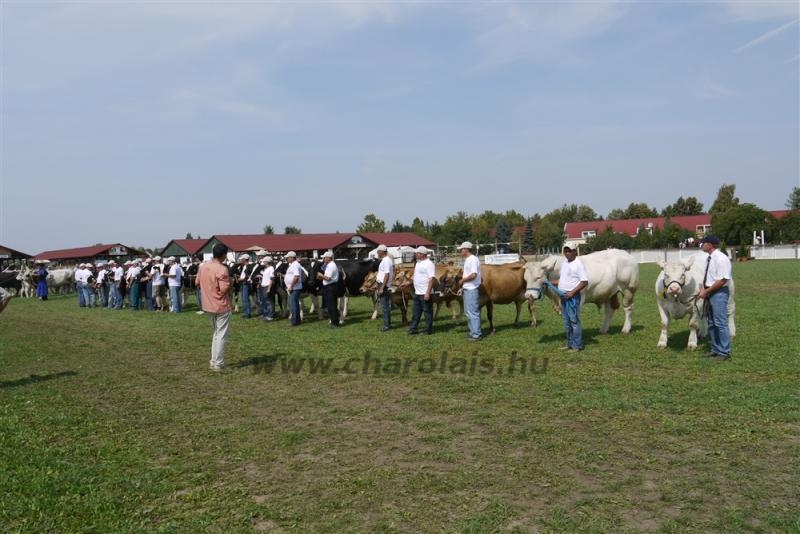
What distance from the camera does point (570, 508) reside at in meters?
4.43

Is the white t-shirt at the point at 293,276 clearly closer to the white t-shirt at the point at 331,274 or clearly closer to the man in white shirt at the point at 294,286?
the man in white shirt at the point at 294,286

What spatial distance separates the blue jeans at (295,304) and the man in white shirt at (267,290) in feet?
4.37

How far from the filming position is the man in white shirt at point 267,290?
16.4m

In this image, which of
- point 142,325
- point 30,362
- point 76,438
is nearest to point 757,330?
point 76,438

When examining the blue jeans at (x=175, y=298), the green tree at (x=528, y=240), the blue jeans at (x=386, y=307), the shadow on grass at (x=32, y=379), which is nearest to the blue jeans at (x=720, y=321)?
the blue jeans at (x=386, y=307)

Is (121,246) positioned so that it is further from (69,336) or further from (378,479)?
(378,479)

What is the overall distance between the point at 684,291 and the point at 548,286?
7.69ft

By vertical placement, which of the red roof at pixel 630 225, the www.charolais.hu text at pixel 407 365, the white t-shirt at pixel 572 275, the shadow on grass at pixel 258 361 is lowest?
the www.charolais.hu text at pixel 407 365

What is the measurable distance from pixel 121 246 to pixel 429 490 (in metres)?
66.4

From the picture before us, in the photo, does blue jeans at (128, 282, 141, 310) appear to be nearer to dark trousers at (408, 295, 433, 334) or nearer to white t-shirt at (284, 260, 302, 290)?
white t-shirt at (284, 260, 302, 290)

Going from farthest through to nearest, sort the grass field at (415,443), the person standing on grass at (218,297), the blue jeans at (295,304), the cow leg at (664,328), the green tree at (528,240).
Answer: the green tree at (528,240), the blue jeans at (295,304), the cow leg at (664,328), the person standing on grass at (218,297), the grass field at (415,443)

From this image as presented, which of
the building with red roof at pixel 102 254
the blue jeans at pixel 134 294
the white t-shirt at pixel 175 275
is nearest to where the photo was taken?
the white t-shirt at pixel 175 275

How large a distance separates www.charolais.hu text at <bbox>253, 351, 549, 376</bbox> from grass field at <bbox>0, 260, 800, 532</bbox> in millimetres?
126

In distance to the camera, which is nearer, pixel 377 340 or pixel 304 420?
pixel 304 420
